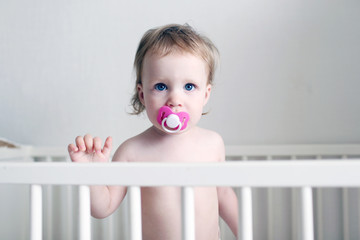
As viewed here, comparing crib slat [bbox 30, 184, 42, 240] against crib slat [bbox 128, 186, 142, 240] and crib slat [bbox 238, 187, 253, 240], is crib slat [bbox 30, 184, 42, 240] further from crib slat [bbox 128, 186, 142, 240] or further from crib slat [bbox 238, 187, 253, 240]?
crib slat [bbox 238, 187, 253, 240]

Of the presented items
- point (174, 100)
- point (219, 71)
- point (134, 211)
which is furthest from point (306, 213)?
point (219, 71)

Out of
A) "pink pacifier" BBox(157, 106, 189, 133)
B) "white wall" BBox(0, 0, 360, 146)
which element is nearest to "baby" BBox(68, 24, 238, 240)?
"pink pacifier" BBox(157, 106, 189, 133)

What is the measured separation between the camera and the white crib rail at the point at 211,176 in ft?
1.38

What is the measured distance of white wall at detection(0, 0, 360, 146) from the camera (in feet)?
3.79

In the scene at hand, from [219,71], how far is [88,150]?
0.67 m

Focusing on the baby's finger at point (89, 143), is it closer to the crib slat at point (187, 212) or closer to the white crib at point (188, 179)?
the white crib at point (188, 179)

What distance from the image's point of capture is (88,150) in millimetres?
624

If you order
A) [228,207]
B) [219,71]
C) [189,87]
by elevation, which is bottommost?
[228,207]

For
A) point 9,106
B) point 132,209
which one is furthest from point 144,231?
point 9,106

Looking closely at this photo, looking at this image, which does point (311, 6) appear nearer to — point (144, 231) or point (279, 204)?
point (279, 204)

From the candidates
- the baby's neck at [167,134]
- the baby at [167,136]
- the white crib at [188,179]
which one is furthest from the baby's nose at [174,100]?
the white crib at [188,179]

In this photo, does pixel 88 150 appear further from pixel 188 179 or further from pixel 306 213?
pixel 306 213

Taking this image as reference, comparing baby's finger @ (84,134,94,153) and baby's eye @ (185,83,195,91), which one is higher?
baby's eye @ (185,83,195,91)

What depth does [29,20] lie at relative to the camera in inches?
49.8
